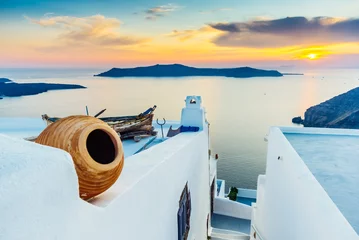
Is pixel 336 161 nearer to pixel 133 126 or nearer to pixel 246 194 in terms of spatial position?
pixel 133 126

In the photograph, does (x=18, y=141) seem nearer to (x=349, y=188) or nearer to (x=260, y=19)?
(x=349, y=188)

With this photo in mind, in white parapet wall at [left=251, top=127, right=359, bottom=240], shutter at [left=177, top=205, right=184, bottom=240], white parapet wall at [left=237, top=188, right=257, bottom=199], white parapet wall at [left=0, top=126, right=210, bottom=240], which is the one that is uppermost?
white parapet wall at [left=0, top=126, right=210, bottom=240]

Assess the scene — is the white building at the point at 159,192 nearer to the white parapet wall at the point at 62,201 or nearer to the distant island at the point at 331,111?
the white parapet wall at the point at 62,201

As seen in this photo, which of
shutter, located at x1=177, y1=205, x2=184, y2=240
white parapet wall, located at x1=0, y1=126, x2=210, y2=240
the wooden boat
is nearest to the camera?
white parapet wall, located at x1=0, y1=126, x2=210, y2=240

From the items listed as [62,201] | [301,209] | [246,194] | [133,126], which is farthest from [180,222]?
[246,194]

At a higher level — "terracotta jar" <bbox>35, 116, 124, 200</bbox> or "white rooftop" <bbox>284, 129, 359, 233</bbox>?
"terracotta jar" <bbox>35, 116, 124, 200</bbox>

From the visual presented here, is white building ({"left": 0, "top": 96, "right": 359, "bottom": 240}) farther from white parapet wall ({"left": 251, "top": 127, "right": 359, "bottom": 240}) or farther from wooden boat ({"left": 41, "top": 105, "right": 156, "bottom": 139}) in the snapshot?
wooden boat ({"left": 41, "top": 105, "right": 156, "bottom": 139})

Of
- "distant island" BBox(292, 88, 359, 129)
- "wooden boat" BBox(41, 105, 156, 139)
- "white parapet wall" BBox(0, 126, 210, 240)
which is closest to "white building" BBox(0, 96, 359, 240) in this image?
"white parapet wall" BBox(0, 126, 210, 240)

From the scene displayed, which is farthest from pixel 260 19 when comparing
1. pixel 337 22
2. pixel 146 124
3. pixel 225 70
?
pixel 225 70

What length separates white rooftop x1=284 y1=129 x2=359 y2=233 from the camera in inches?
88.4

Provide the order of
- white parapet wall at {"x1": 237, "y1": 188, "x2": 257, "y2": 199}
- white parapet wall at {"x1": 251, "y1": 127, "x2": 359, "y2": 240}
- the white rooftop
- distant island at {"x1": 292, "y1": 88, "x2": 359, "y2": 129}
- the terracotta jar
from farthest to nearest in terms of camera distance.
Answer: distant island at {"x1": 292, "y1": 88, "x2": 359, "y2": 129}
white parapet wall at {"x1": 237, "y1": 188, "x2": 257, "y2": 199}
the white rooftop
white parapet wall at {"x1": 251, "y1": 127, "x2": 359, "y2": 240}
the terracotta jar

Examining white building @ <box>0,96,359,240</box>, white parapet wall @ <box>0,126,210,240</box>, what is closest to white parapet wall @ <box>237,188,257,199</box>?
white building @ <box>0,96,359,240</box>

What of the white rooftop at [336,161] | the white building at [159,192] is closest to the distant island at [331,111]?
the white rooftop at [336,161]

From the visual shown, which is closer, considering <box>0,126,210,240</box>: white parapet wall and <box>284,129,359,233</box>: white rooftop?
<box>0,126,210,240</box>: white parapet wall
